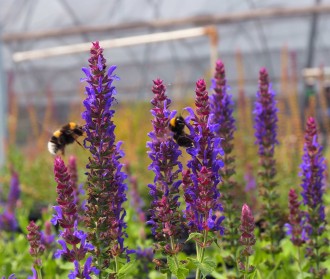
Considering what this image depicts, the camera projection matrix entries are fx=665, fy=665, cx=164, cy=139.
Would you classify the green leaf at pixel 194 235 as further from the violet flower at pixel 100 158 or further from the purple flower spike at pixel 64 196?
the purple flower spike at pixel 64 196

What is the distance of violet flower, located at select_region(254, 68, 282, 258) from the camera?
143 inches

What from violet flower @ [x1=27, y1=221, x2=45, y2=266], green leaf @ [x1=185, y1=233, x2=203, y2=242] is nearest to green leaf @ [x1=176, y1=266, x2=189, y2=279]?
green leaf @ [x1=185, y1=233, x2=203, y2=242]

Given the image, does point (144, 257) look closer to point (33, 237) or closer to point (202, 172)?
point (33, 237)

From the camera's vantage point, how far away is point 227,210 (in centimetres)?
370

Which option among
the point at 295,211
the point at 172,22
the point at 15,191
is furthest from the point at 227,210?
the point at 172,22

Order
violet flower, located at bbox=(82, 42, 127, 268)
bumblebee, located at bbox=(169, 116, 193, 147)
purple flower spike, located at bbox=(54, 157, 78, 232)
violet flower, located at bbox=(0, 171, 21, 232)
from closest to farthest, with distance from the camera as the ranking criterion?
purple flower spike, located at bbox=(54, 157, 78, 232) < violet flower, located at bbox=(82, 42, 127, 268) < bumblebee, located at bbox=(169, 116, 193, 147) < violet flower, located at bbox=(0, 171, 21, 232)

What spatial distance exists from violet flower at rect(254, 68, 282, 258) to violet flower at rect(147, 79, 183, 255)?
3.57 ft

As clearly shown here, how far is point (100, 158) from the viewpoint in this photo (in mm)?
2631

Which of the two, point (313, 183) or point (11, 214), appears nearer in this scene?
point (313, 183)

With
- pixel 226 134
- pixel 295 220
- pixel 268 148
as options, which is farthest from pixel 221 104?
pixel 295 220

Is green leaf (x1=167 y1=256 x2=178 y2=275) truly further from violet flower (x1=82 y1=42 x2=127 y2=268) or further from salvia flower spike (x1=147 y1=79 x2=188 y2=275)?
violet flower (x1=82 y1=42 x2=127 y2=268)

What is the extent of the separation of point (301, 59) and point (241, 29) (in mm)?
1944

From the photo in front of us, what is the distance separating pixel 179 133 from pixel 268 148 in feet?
3.69

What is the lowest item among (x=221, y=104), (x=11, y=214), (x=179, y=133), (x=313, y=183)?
(x=11, y=214)
